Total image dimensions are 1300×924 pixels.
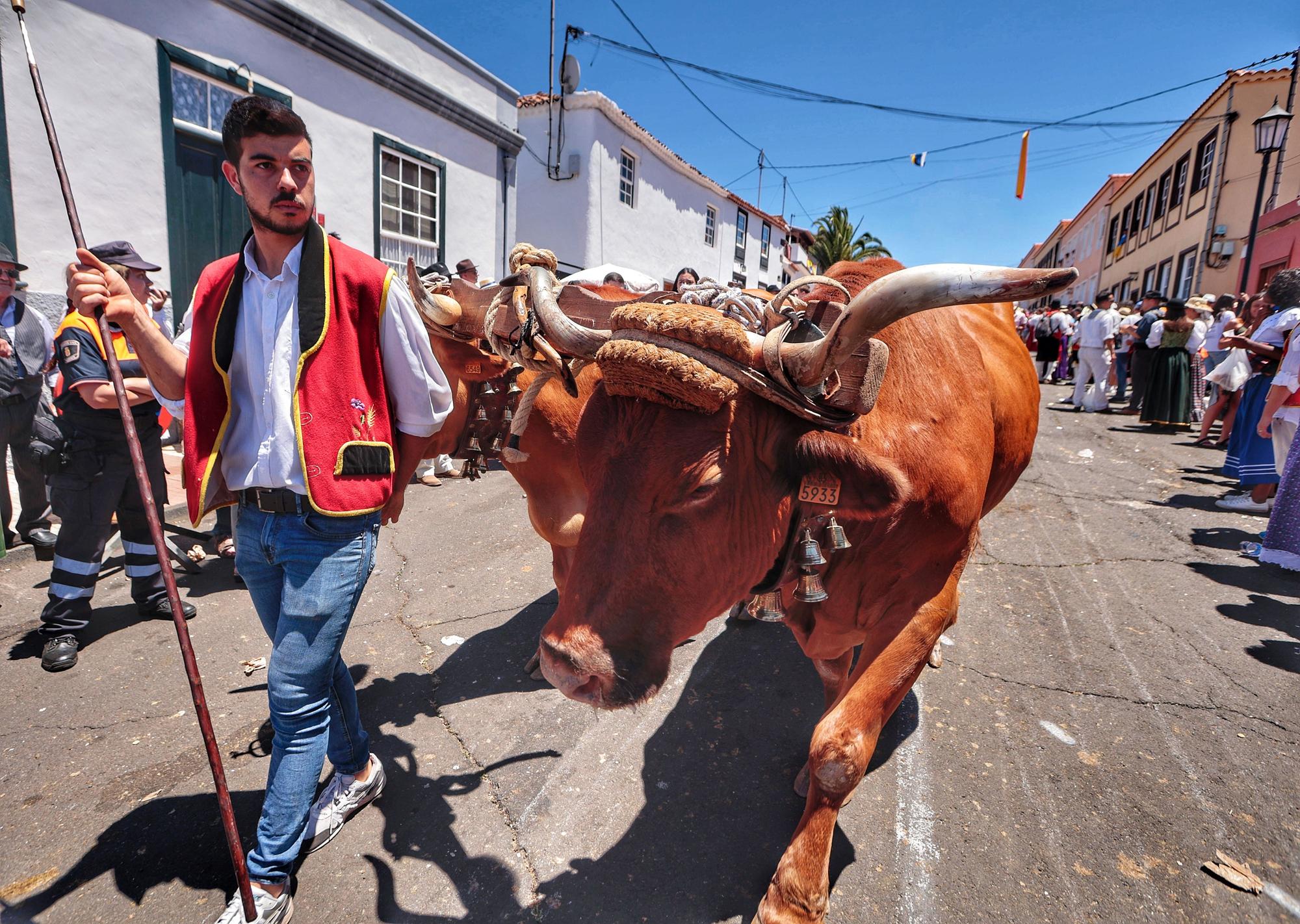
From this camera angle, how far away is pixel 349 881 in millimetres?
2148

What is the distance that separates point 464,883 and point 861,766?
4.51ft

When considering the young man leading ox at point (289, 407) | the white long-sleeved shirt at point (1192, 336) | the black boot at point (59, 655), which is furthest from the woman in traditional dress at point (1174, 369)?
the black boot at point (59, 655)

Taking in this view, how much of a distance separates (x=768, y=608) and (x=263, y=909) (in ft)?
5.86

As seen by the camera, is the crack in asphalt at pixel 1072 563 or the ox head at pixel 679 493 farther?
the crack in asphalt at pixel 1072 563

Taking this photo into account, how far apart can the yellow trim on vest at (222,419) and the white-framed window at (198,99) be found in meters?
7.27

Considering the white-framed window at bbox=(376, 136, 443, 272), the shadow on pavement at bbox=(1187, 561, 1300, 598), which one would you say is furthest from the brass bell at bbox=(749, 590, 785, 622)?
the white-framed window at bbox=(376, 136, 443, 272)

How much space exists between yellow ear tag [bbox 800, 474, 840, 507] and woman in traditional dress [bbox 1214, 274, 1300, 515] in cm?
601

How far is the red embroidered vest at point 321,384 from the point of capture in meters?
1.89

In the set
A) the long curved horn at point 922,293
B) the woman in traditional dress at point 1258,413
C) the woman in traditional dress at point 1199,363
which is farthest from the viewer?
the woman in traditional dress at point 1199,363

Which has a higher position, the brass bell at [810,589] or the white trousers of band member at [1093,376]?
the white trousers of band member at [1093,376]

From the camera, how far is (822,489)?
1713 millimetres

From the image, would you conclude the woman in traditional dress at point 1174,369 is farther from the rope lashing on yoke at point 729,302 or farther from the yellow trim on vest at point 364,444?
the yellow trim on vest at point 364,444

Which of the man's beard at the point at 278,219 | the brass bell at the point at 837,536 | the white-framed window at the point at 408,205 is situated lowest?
the brass bell at the point at 837,536

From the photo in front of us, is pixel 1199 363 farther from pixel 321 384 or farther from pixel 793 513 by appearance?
pixel 321 384
